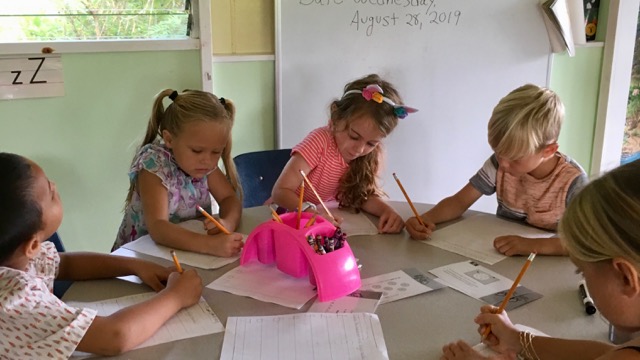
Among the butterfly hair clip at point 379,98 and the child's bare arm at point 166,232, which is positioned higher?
the butterfly hair clip at point 379,98

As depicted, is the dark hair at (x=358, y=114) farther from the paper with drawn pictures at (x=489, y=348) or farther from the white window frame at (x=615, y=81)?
the white window frame at (x=615, y=81)

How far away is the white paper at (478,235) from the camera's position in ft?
4.70

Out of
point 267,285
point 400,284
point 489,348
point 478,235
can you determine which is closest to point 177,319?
point 267,285

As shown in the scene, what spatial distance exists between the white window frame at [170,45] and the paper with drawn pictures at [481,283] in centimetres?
132

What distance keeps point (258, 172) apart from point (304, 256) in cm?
91

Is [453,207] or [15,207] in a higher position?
[15,207]

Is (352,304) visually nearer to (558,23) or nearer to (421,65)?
(421,65)

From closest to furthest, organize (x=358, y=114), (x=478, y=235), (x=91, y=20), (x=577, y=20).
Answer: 1. (x=478, y=235)
2. (x=358, y=114)
3. (x=91, y=20)
4. (x=577, y=20)

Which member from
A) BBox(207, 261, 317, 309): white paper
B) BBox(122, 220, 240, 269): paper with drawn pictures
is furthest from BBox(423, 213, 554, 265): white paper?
BBox(122, 220, 240, 269): paper with drawn pictures

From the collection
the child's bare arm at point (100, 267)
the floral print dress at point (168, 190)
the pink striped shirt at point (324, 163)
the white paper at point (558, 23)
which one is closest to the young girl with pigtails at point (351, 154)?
the pink striped shirt at point (324, 163)

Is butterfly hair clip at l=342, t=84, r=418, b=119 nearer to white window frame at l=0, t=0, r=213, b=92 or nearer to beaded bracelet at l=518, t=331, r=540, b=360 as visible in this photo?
white window frame at l=0, t=0, r=213, b=92

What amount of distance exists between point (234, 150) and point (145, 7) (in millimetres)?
652

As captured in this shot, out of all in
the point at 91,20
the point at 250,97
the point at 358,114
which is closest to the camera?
the point at 358,114

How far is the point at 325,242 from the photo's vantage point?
1.23 meters
